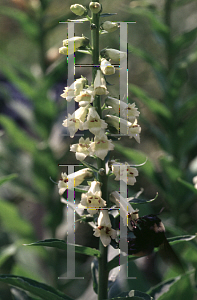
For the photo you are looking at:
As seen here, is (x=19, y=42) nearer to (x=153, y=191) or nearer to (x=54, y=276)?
(x=153, y=191)

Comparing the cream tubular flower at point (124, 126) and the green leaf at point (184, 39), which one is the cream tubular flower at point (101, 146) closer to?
the cream tubular flower at point (124, 126)

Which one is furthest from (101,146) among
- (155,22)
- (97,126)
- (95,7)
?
(155,22)

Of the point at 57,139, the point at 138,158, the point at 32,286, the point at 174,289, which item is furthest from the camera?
the point at 57,139

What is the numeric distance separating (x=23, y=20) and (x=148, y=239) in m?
1.78

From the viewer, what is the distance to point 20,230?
2.23 metres

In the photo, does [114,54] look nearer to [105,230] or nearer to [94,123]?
[94,123]

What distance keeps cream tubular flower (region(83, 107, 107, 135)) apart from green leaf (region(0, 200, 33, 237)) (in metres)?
1.38

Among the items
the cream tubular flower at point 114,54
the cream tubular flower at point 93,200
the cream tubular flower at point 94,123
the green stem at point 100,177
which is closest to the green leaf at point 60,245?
the green stem at point 100,177

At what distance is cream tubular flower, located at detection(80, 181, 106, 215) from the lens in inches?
37.5

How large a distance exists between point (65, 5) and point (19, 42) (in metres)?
0.89

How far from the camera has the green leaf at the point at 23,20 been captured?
215 centimetres

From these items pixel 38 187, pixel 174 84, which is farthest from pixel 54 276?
pixel 174 84

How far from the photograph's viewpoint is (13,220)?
220 cm

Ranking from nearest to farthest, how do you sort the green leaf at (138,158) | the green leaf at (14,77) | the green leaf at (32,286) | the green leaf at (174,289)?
the green leaf at (32,286), the green leaf at (174,289), the green leaf at (138,158), the green leaf at (14,77)
